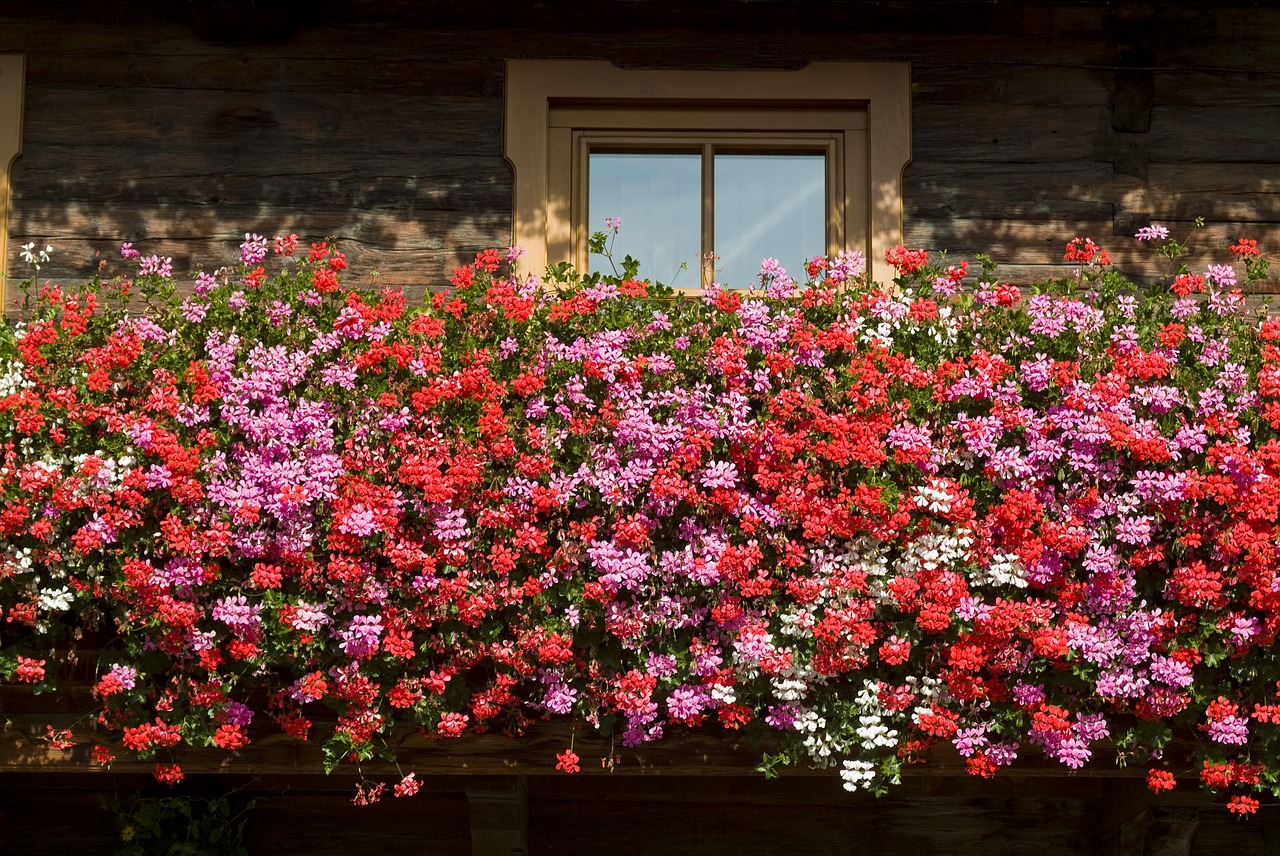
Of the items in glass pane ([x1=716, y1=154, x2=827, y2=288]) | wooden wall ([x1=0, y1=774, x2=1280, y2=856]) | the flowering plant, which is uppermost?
glass pane ([x1=716, y1=154, x2=827, y2=288])

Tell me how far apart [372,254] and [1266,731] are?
3959mm

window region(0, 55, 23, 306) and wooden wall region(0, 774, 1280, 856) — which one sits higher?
window region(0, 55, 23, 306)

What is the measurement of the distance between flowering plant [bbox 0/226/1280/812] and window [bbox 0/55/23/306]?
1.60 metres

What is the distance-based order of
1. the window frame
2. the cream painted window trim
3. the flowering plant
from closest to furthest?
the flowering plant, the cream painted window trim, the window frame

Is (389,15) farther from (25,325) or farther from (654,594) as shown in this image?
(654,594)

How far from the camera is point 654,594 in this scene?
4246 millimetres

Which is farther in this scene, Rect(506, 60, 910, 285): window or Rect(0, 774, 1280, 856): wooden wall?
Rect(0, 774, 1280, 856): wooden wall

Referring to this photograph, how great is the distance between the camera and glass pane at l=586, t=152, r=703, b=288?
5.95 m

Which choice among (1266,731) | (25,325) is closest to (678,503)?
(1266,731)

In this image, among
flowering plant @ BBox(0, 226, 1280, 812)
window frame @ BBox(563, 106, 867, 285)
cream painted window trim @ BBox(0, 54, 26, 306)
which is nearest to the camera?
flowering plant @ BBox(0, 226, 1280, 812)

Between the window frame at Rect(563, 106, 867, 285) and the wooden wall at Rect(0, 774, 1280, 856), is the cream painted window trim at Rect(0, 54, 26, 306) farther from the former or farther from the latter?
the wooden wall at Rect(0, 774, 1280, 856)

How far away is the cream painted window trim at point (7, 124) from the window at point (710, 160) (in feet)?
7.12

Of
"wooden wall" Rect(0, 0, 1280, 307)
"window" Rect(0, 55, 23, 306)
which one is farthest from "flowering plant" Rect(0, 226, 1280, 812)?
"window" Rect(0, 55, 23, 306)

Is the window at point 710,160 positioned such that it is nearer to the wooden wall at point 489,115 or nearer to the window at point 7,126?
the wooden wall at point 489,115
